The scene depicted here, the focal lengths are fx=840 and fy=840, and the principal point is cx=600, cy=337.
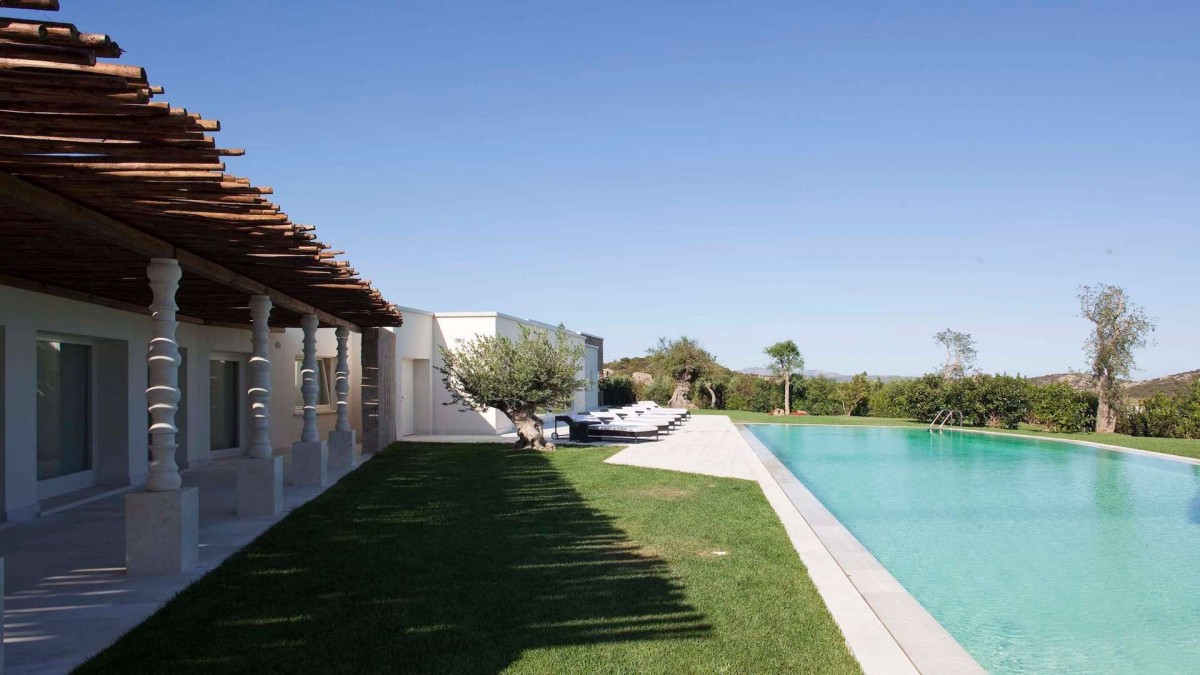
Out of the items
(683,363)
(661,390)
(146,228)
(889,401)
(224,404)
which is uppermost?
(146,228)

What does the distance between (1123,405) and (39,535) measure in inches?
1145

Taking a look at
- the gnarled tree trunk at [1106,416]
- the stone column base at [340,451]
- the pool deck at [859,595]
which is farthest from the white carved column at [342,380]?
the gnarled tree trunk at [1106,416]

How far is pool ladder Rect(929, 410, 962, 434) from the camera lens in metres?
27.1

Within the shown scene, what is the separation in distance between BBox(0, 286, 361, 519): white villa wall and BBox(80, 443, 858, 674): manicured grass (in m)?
3.08

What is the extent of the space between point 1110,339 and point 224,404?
27125mm

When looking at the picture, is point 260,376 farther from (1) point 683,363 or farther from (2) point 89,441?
(1) point 683,363

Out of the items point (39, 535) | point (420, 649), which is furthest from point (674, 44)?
point (420, 649)

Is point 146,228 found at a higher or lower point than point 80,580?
higher

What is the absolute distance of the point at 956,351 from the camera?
3988 centimetres

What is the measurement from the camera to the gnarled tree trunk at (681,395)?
39312 millimetres

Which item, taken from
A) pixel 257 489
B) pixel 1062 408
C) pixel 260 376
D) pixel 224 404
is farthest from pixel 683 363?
pixel 257 489

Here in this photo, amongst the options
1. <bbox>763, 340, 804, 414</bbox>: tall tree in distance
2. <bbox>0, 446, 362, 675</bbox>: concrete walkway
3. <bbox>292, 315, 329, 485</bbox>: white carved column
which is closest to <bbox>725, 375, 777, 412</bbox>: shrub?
<bbox>763, 340, 804, 414</bbox>: tall tree in distance

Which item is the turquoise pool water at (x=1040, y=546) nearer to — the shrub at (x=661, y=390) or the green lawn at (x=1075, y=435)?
the green lawn at (x=1075, y=435)

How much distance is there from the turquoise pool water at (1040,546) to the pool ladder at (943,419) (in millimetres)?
7246
